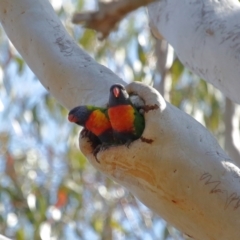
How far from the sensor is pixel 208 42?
5.93ft

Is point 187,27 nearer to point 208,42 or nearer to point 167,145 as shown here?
point 208,42

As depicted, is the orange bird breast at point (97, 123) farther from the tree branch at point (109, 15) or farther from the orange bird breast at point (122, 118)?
the tree branch at point (109, 15)

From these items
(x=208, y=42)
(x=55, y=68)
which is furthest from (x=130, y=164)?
(x=208, y=42)

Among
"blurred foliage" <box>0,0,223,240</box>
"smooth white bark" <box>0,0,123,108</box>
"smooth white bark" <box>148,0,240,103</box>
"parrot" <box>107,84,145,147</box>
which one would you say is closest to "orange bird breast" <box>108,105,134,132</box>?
"parrot" <box>107,84,145,147</box>

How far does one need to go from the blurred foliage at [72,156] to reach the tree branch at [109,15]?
2.58 m

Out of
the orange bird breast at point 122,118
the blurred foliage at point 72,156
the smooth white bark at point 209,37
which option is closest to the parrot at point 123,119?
the orange bird breast at point 122,118

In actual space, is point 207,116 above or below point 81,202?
above

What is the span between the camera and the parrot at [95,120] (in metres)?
1.43

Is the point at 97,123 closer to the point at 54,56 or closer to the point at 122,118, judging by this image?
the point at 122,118

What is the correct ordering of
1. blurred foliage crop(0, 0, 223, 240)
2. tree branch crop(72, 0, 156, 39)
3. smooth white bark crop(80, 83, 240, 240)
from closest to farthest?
tree branch crop(72, 0, 156, 39) < smooth white bark crop(80, 83, 240, 240) < blurred foliage crop(0, 0, 223, 240)

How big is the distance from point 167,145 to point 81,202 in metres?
3.14

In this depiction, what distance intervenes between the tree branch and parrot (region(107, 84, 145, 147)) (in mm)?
144

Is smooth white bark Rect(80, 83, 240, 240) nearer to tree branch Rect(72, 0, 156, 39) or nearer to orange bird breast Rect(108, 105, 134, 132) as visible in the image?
orange bird breast Rect(108, 105, 134, 132)

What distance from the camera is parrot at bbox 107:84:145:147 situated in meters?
1.40
